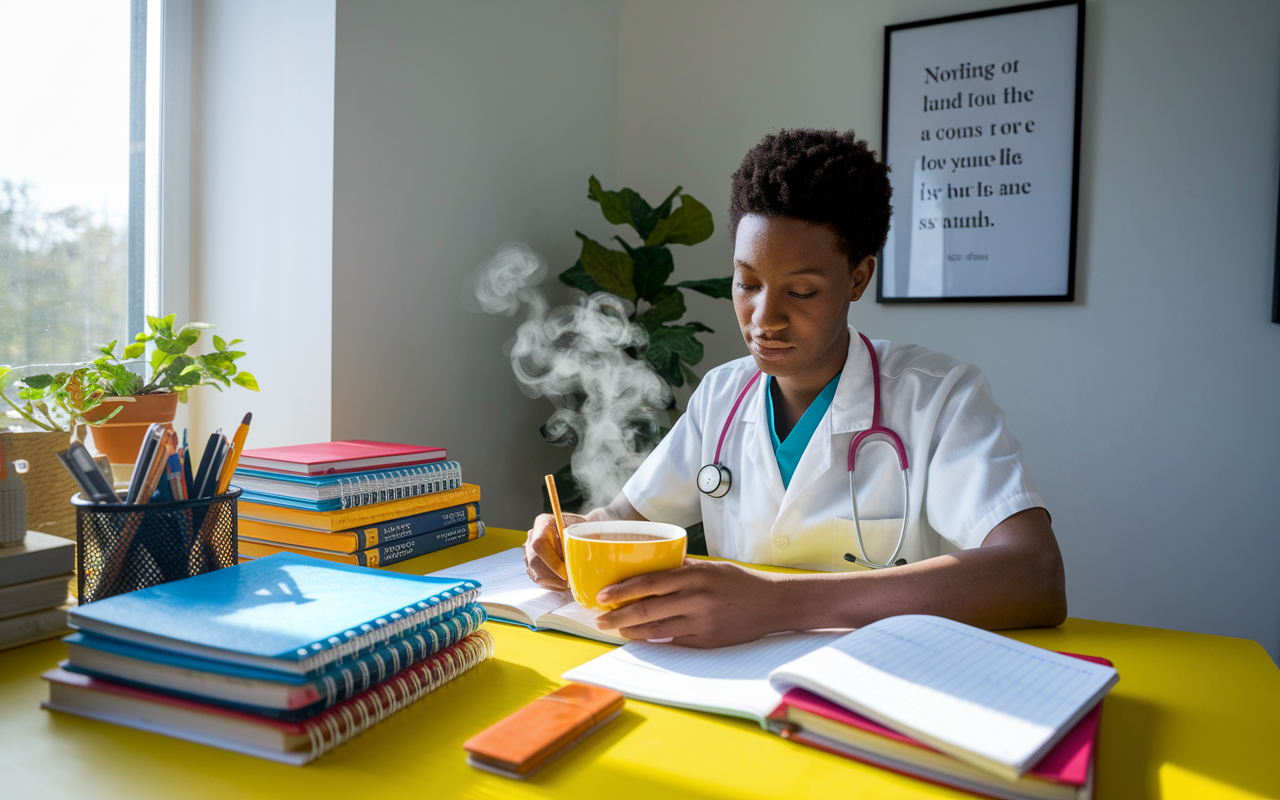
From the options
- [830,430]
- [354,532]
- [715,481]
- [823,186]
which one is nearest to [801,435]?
[830,430]

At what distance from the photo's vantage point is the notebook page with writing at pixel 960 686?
56 centimetres

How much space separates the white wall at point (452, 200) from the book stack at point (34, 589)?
101 cm

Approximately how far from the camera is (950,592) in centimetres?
94

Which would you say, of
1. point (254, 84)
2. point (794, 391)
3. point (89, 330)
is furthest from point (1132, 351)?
point (89, 330)

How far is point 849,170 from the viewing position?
52.2 inches

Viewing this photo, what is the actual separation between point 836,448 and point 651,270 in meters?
1.26

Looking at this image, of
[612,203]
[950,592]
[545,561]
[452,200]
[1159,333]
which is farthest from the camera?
[612,203]

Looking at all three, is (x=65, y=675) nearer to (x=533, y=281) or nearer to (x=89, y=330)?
(x=89, y=330)

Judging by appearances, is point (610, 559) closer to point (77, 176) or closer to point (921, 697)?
point (921, 697)

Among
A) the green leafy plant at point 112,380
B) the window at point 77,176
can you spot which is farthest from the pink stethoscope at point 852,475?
the window at point 77,176

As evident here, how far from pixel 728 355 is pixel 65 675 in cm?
244

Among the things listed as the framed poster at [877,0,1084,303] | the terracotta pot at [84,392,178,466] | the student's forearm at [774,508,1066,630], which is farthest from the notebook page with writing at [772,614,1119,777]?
the framed poster at [877,0,1084,303]

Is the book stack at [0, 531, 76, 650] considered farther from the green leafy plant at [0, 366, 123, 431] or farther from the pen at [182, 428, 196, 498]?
the green leafy plant at [0, 366, 123, 431]

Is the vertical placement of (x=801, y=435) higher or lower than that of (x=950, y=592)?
higher
